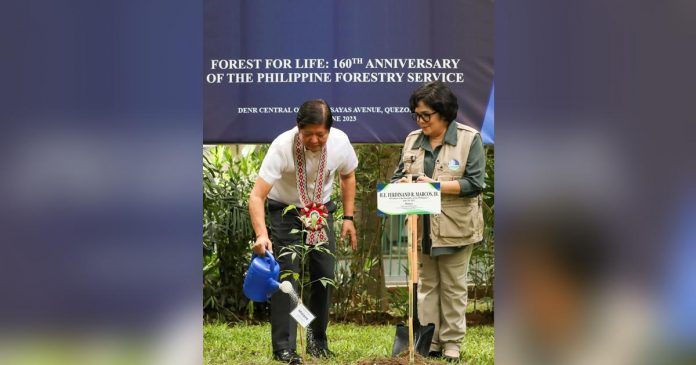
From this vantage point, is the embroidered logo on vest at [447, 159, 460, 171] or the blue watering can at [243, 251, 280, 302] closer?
the blue watering can at [243, 251, 280, 302]

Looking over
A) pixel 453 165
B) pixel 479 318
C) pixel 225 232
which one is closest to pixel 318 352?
pixel 453 165

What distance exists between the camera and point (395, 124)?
5.62 m

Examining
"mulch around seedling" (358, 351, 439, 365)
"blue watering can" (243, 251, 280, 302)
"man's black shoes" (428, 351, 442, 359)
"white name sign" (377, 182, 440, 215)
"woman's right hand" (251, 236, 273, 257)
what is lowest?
"man's black shoes" (428, 351, 442, 359)

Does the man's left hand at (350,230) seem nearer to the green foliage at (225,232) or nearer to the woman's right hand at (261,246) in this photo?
the woman's right hand at (261,246)

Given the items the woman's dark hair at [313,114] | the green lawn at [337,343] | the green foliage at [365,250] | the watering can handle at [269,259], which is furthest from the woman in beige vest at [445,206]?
the green foliage at [365,250]

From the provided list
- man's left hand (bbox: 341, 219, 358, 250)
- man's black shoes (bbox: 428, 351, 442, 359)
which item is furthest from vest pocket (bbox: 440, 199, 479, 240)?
man's black shoes (bbox: 428, 351, 442, 359)

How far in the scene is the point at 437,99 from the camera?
4953 millimetres

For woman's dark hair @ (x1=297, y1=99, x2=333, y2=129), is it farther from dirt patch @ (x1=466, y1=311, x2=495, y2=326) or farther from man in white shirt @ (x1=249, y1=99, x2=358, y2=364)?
dirt patch @ (x1=466, y1=311, x2=495, y2=326)

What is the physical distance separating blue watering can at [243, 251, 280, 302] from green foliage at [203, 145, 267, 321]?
88.4 inches

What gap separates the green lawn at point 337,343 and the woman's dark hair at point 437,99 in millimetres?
1412

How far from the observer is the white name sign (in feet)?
13.6

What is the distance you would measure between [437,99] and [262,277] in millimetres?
1376
